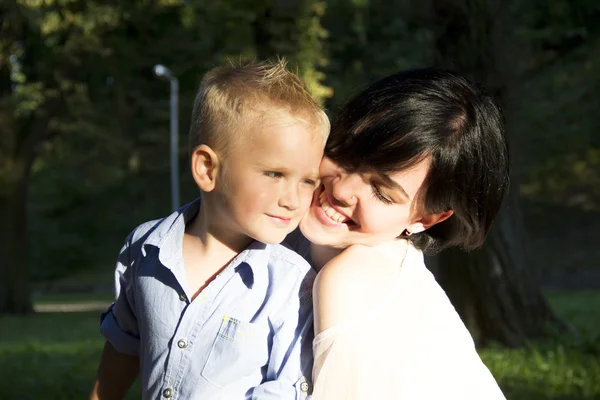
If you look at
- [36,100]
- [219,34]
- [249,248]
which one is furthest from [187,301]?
[36,100]

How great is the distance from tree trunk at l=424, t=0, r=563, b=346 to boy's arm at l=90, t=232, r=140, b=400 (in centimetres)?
571

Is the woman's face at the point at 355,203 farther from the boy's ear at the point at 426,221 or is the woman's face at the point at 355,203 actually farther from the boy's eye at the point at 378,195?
the boy's ear at the point at 426,221

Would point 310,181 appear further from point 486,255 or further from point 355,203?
point 486,255

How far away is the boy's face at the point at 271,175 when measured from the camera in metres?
2.62

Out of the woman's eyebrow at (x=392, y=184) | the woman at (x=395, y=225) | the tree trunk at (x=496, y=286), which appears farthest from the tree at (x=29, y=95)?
the woman's eyebrow at (x=392, y=184)

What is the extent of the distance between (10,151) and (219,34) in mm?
7171

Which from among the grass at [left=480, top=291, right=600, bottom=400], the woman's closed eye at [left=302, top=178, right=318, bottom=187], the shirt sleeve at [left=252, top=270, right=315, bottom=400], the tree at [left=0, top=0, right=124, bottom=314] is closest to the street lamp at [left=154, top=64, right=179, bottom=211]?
the tree at [left=0, top=0, right=124, bottom=314]

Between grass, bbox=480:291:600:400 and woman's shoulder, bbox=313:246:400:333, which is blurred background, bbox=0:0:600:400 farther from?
woman's shoulder, bbox=313:246:400:333

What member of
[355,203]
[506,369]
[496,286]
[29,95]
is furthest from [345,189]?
[29,95]

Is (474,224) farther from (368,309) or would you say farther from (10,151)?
(10,151)

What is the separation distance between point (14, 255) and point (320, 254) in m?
22.9

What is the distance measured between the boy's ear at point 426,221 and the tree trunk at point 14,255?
22.3m

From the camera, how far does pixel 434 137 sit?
2742 mm

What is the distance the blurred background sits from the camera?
28.5 ft
